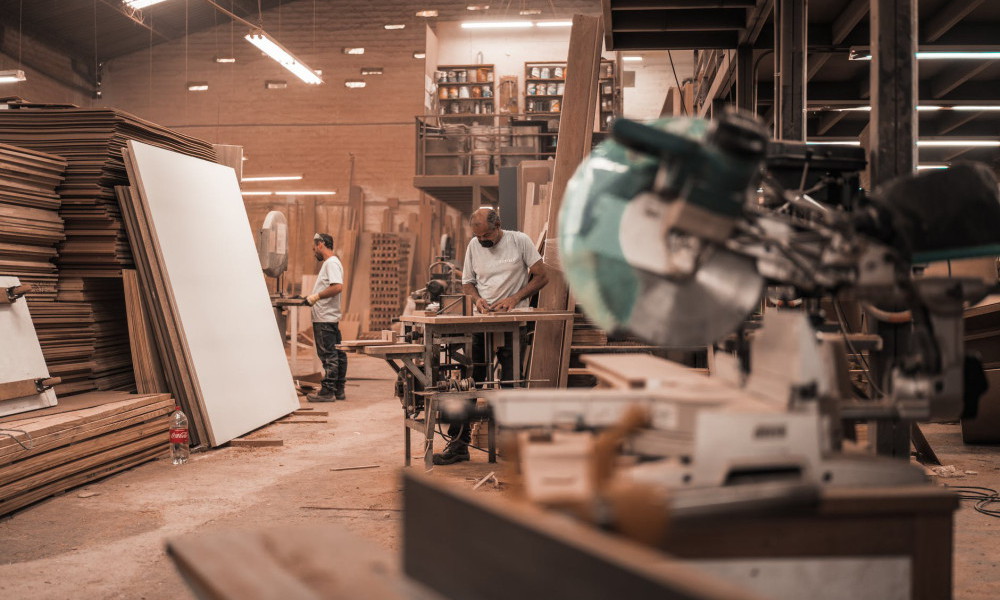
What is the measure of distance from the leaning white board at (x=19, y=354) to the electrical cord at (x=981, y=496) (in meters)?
4.98

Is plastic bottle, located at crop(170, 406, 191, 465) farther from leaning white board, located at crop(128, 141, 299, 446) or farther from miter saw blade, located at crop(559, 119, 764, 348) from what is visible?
miter saw blade, located at crop(559, 119, 764, 348)

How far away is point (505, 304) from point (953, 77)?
4.82m

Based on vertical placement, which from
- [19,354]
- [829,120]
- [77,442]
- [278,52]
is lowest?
[77,442]

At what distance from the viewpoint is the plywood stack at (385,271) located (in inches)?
564

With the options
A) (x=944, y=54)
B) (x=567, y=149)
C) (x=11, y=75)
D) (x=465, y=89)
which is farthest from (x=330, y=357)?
(x=465, y=89)

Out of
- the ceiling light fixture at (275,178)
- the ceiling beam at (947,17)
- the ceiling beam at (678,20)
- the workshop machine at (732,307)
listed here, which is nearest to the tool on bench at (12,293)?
the workshop machine at (732,307)

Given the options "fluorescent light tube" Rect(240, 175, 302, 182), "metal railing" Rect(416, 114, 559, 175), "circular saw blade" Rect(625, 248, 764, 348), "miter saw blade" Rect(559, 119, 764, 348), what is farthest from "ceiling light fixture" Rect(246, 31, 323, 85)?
"circular saw blade" Rect(625, 248, 764, 348)

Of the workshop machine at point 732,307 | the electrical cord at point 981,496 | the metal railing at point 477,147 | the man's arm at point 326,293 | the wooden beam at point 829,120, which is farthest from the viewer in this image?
the metal railing at point 477,147

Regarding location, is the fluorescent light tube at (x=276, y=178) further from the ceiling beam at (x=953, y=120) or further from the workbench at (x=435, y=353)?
the workbench at (x=435, y=353)

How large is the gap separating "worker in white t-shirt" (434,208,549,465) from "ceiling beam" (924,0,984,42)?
338 cm

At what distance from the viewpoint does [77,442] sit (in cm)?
457

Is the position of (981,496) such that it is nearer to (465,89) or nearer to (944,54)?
(944,54)

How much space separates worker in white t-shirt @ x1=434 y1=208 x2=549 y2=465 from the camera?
5355mm

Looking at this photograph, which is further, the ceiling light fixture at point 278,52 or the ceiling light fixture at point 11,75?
the ceiling light fixture at point 11,75
